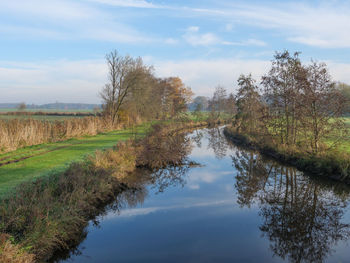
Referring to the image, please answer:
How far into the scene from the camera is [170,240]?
7.45 metres

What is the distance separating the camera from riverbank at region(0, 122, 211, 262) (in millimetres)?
5941

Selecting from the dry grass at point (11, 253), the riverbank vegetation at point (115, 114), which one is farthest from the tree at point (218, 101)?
the dry grass at point (11, 253)

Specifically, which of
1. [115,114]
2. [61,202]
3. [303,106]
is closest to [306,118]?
[303,106]

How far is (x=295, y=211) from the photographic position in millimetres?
9391

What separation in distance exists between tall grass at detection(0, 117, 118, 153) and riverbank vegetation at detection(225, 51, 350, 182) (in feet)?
54.0

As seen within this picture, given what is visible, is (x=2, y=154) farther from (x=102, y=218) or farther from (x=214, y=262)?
(x=214, y=262)

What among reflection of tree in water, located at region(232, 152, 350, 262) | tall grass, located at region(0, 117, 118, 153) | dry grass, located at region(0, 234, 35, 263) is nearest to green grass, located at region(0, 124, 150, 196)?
tall grass, located at region(0, 117, 118, 153)

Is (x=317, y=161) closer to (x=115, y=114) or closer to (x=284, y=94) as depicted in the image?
(x=284, y=94)

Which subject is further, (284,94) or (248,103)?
(248,103)

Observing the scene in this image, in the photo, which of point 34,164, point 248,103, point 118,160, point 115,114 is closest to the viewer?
point 34,164

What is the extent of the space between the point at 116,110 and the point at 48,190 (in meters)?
30.1

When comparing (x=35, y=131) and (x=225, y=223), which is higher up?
(x=35, y=131)

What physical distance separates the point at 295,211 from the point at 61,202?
26.5 feet

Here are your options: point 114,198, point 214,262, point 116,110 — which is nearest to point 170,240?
point 214,262
